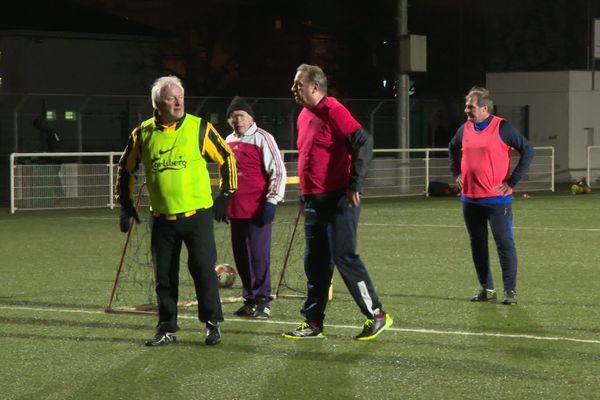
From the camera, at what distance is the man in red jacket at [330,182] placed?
354 inches

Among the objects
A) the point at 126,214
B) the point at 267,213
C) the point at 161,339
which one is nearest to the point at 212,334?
the point at 161,339

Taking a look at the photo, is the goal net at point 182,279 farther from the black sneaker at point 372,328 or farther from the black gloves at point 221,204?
the black sneaker at point 372,328

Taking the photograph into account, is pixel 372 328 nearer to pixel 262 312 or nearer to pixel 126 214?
pixel 262 312

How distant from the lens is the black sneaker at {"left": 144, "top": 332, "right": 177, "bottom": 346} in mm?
9016

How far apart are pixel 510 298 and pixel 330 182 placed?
9.19 ft

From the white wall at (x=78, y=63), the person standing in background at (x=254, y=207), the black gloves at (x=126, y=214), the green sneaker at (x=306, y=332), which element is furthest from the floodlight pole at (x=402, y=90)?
the white wall at (x=78, y=63)

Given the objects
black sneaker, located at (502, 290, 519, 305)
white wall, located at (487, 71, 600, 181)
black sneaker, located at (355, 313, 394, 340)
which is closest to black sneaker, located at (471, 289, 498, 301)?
black sneaker, located at (502, 290, 519, 305)

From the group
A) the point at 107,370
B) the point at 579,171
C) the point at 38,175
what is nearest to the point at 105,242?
the point at 38,175

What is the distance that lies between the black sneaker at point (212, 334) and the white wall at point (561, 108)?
2988cm

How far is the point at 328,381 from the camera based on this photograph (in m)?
7.79

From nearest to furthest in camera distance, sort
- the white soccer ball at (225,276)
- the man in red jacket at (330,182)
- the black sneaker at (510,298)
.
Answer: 1. the man in red jacket at (330,182)
2. the black sneaker at (510,298)
3. the white soccer ball at (225,276)

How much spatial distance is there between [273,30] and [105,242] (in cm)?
3584

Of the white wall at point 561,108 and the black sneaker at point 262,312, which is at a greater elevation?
the white wall at point 561,108

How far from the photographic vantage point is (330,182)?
9.07 metres
